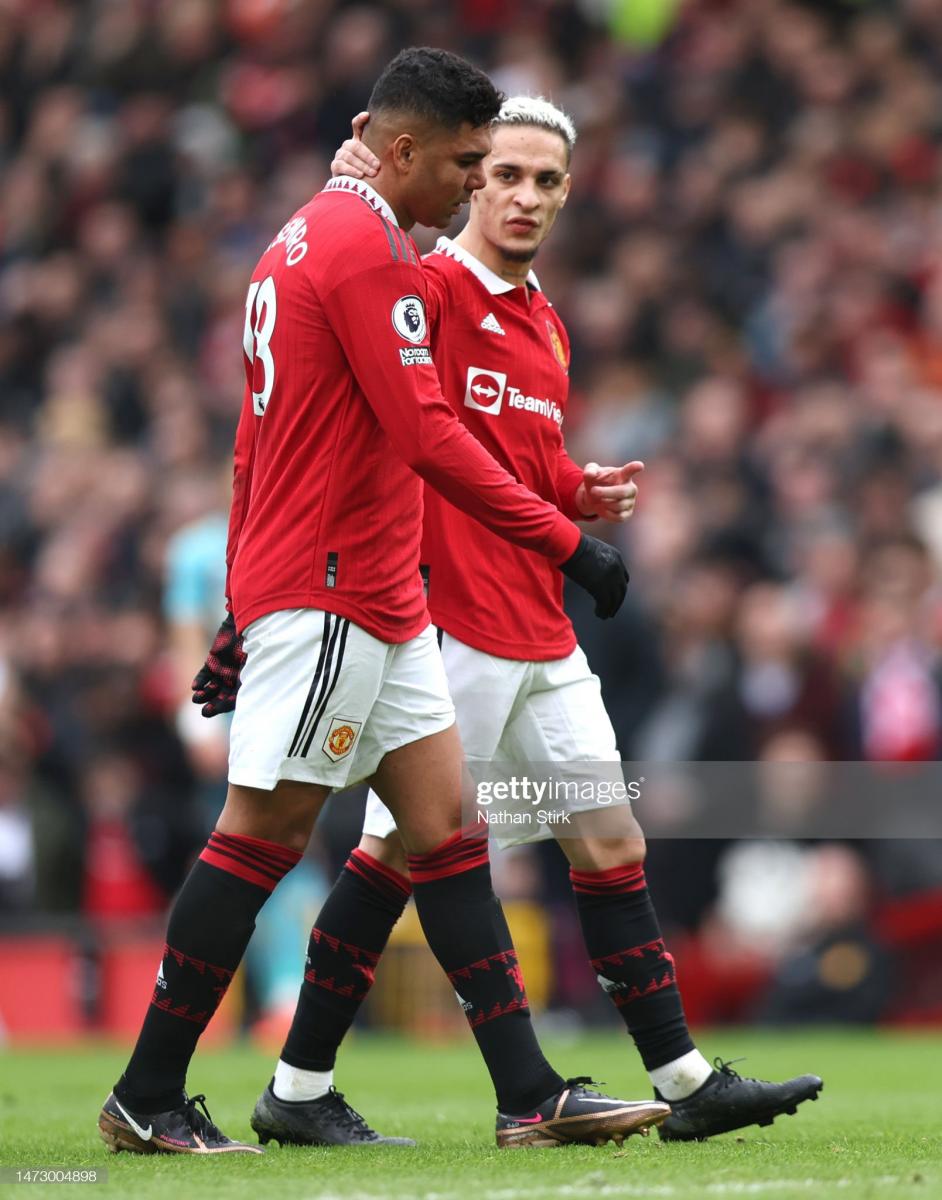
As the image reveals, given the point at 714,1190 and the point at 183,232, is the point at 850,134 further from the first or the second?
the point at 714,1190

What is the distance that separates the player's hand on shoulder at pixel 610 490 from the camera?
560cm

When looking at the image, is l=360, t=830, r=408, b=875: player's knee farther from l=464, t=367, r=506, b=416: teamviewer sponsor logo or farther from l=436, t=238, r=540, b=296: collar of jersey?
l=436, t=238, r=540, b=296: collar of jersey

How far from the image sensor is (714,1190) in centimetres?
441

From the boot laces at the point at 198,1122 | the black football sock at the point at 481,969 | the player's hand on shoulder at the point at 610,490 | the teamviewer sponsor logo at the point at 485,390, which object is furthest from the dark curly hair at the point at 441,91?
the boot laces at the point at 198,1122

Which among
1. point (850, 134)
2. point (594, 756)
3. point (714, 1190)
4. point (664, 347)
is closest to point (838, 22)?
point (850, 134)

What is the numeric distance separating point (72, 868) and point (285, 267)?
8039mm

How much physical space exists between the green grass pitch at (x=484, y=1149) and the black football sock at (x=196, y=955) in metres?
0.19

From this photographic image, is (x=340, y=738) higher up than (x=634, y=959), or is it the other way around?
(x=340, y=738)

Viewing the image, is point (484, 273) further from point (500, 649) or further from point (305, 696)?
point (305, 696)

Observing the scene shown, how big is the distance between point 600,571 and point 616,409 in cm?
844

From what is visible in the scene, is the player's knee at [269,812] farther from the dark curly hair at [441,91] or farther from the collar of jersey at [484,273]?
the dark curly hair at [441,91]

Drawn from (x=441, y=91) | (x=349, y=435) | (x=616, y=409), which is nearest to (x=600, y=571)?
(x=349, y=435)

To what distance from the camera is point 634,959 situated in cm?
A: 552

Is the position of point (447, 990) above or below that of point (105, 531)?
below
